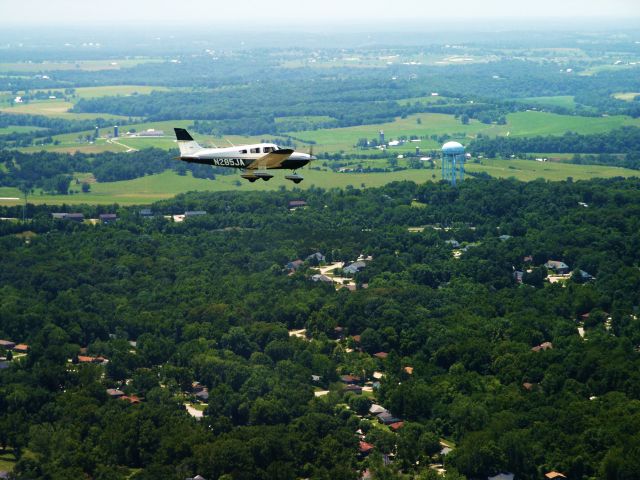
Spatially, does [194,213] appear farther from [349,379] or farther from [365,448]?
[365,448]

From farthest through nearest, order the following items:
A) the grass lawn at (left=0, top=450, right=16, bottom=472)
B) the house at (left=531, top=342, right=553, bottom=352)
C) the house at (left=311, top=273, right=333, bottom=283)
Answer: the house at (left=311, top=273, right=333, bottom=283) → the house at (left=531, top=342, right=553, bottom=352) → the grass lawn at (left=0, top=450, right=16, bottom=472)

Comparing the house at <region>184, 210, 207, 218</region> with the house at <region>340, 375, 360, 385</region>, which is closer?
the house at <region>340, 375, 360, 385</region>

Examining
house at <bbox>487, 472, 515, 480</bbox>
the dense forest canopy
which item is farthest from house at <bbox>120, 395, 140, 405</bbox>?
house at <bbox>487, 472, 515, 480</bbox>

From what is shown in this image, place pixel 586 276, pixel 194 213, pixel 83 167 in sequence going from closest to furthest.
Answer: pixel 586 276
pixel 194 213
pixel 83 167

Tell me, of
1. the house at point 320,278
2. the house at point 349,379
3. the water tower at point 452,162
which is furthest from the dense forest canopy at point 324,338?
the water tower at point 452,162

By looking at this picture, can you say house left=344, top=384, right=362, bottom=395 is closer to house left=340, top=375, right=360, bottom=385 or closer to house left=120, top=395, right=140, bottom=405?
house left=340, top=375, right=360, bottom=385

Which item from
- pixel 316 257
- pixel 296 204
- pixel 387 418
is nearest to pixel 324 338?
pixel 387 418

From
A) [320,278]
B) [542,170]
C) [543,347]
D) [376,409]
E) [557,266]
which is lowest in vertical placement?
[542,170]
